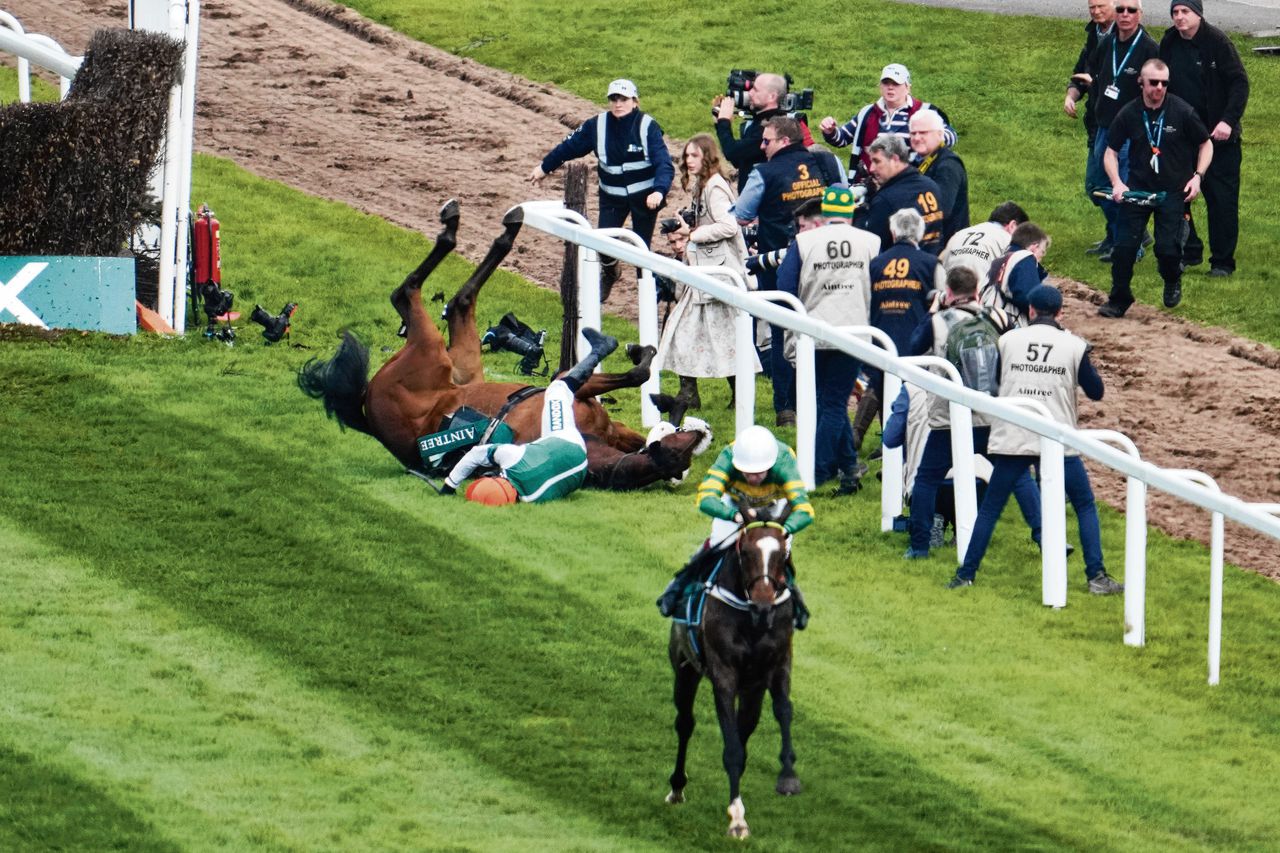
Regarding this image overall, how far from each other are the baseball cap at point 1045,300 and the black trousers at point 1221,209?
6232 mm

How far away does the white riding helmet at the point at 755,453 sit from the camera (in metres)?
10.3

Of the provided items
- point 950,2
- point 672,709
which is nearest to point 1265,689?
point 672,709

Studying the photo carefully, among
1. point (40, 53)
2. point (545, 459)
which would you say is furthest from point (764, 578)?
point (40, 53)

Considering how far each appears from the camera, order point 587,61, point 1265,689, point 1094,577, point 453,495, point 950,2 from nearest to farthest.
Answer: point 1265,689
point 1094,577
point 453,495
point 587,61
point 950,2

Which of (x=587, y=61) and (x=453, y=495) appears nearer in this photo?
(x=453, y=495)

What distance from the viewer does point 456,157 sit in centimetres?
2308

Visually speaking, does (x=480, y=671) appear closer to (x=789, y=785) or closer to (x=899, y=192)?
(x=789, y=785)

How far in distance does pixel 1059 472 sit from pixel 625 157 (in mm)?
5994

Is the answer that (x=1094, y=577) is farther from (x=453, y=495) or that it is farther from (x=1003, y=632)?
(x=453, y=495)

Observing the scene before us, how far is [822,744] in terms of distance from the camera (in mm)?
11062

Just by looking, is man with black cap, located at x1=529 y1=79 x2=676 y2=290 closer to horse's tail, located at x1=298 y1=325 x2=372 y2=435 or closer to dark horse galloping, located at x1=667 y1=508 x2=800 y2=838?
horse's tail, located at x1=298 y1=325 x2=372 y2=435

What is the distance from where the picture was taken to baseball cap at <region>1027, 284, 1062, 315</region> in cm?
1295

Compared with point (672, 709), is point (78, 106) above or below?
above

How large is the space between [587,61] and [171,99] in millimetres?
9198
